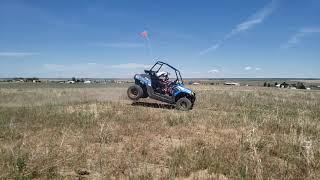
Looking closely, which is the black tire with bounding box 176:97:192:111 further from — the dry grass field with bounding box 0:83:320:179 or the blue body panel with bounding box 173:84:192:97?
the dry grass field with bounding box 0:83:320:179

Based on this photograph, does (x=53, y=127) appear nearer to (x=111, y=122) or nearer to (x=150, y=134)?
(x=111, y=122)

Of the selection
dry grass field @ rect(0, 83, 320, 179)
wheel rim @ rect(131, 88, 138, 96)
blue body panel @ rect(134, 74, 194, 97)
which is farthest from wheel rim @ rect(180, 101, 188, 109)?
dry grass field @ rect(0, 83, 320, 179)

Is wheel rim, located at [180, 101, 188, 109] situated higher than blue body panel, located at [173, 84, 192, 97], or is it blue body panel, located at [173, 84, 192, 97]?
blue body panel, located at [173, 84, 192, 97]

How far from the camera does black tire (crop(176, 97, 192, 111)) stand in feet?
58.5

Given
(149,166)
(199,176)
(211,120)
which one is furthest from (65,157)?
(211,120)

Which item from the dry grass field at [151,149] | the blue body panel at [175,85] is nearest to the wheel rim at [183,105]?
the blue body panel at [175,85]

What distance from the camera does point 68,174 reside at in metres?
6.96

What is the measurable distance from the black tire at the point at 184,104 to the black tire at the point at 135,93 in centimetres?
202

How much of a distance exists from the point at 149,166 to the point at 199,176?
1205 millimetres

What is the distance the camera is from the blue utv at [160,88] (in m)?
18.5

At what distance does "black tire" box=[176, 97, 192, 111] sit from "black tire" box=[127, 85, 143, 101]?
6.61 ft

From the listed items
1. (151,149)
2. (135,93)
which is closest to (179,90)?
(135,93)

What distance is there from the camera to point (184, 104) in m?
18.0

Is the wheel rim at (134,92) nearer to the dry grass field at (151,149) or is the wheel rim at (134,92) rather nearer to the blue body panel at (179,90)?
the blue body panel at (179,90)
